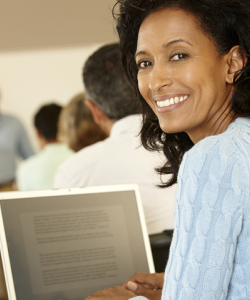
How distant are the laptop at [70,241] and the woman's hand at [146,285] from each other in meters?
0.04

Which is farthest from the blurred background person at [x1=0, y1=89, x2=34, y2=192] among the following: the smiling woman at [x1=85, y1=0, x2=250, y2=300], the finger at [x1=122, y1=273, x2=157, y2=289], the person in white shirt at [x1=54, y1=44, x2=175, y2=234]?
the finger at [x1=122, y1=273, x2=157, y2=289]

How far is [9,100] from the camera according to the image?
4.91 metres

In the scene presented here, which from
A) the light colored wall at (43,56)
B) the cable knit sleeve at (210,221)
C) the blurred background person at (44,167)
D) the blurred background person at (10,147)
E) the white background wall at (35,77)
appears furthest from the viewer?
the white background wall at (35,77)

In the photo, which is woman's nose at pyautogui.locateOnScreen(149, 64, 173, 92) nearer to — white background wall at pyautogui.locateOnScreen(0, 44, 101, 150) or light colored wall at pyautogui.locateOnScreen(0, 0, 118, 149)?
light colored wall at pyautogui.locateOnScreen(0, 0, 118, 149)

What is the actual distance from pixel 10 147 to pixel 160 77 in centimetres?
341

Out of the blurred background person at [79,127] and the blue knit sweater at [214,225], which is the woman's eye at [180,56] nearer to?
the blue knit sweater at [214,225]

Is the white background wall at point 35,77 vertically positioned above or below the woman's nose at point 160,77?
above

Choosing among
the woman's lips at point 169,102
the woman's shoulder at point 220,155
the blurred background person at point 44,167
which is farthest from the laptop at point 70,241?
the blurred background person at point 44,167

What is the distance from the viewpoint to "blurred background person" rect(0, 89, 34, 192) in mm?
4105

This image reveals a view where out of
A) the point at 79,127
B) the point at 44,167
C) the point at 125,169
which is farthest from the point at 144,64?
the point at 44,167

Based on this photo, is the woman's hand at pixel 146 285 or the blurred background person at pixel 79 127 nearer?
the woman's hand at pixel 146 285

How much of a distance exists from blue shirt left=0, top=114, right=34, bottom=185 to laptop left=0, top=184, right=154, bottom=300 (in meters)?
3.11

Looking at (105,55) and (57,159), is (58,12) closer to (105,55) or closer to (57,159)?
(57,159)

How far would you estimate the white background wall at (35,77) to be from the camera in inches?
192
